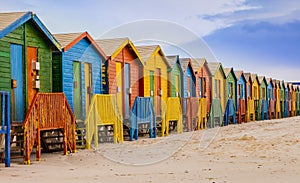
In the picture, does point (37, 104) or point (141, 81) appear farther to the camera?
point (141, 81)

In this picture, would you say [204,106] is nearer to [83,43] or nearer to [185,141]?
[185,141]

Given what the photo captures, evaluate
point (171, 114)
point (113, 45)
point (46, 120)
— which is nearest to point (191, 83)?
point (171, 114)

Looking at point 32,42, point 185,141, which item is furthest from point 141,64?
point 32,42

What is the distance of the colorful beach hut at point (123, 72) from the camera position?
1984cm

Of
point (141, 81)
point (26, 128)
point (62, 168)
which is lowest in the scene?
point (62, 168)

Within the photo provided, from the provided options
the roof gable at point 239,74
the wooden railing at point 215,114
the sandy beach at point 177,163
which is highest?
the roof gable at point 239,74

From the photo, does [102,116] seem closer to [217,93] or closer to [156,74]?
[156,74]

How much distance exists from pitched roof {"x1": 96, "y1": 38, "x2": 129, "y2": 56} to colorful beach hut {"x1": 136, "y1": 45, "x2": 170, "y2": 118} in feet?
7.53

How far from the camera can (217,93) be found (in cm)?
3341

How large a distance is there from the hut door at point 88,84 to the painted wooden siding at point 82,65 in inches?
6.1

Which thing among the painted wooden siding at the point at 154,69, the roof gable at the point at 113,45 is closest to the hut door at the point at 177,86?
the painted wooden siding at the point at 154,69

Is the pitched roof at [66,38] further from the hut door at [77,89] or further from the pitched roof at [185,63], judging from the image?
the pitched roof at [185,63]

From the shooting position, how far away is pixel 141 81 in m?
22.8

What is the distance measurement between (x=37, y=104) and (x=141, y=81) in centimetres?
986
